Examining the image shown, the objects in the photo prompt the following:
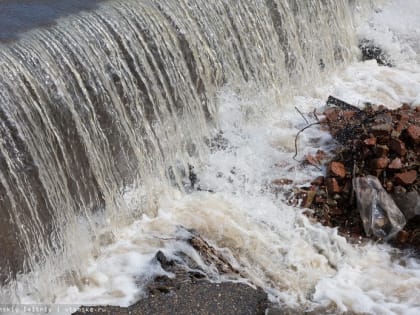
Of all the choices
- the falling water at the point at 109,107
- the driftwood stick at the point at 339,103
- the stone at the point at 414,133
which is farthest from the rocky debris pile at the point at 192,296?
the driftwood stick at the point at 339,103

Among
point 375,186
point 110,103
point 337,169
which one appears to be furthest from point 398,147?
point 110,103

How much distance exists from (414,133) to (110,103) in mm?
2978

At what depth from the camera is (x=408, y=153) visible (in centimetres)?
594

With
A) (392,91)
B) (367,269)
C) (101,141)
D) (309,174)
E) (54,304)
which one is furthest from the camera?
(392,91)

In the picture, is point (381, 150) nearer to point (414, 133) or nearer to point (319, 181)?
point (414, 133)

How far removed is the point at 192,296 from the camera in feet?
15.2

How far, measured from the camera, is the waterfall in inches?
196

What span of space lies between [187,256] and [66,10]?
9.80ft

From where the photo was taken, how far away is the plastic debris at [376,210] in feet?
18.1

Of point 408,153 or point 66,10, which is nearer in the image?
point 408,153

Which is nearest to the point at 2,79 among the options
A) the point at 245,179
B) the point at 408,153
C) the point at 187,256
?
the point at 187,256

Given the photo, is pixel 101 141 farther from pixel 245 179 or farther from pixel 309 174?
pixel 309 174

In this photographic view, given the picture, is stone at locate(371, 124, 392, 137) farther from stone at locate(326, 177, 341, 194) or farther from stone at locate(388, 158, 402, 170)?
stone at locate(326, 177, 341, 194)

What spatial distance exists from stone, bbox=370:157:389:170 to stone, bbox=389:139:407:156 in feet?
0.46
